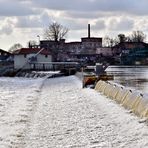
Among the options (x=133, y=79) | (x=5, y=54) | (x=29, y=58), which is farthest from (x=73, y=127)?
(x=5, y=54)

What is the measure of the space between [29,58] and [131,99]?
277ft

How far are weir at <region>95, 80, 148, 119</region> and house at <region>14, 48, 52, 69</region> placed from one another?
75.6 meters

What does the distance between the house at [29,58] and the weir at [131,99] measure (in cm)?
7561

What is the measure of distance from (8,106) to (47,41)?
445 ft

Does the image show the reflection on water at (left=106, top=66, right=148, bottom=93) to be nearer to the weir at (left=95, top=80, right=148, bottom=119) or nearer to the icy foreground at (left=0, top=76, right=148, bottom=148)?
the weir at (left=95, top=80, right=148, bottom=119)

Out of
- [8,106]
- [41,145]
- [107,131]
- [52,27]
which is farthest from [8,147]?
[52,27]

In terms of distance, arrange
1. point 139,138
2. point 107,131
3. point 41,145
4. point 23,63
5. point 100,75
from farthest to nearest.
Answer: point 23,63, point 100,75, point 107,131, point 41,145, point 139,138

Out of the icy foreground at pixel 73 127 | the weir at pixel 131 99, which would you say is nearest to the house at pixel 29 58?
the weir at pixel 131 99

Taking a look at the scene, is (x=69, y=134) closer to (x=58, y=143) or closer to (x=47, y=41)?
(x=58, y=143)

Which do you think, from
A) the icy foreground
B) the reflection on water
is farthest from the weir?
the reflection on water

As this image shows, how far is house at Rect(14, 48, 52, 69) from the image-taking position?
342 ft

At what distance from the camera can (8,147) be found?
1445 centimetres

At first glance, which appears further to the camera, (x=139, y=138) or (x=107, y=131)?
(x=107, y=131)

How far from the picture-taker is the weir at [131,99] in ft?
58.9
